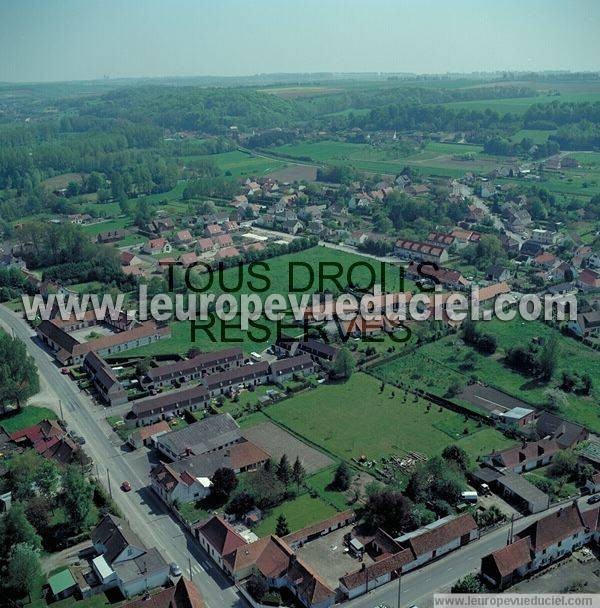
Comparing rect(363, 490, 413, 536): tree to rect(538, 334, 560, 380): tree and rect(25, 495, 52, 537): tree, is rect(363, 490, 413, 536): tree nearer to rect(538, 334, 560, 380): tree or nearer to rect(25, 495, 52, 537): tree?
rect(25, 495, 52, 537): tree

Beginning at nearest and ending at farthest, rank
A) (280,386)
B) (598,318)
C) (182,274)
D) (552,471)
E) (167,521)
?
(167,521)
(552,471)
(280,386)
(598,318)
(182,274)

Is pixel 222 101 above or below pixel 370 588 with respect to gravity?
above

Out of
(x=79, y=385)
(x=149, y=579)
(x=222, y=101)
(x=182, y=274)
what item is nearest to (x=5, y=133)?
(x=222, y=101)

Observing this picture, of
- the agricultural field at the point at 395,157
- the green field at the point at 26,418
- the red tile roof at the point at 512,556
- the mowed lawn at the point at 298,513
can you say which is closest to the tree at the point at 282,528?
the mowed lawn at the point at 298,513

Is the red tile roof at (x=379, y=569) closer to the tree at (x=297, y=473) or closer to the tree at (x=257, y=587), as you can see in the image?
the tree at (x=257, y=587)

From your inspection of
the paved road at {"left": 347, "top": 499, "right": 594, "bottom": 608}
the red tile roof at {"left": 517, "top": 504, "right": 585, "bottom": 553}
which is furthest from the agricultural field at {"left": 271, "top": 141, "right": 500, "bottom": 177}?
the paved road at {"left": 347, "top": 499, "right": 594, "bottom": 608}

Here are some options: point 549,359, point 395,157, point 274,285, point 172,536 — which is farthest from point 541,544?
point 395,157

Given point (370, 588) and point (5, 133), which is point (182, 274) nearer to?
point (370, 588)
